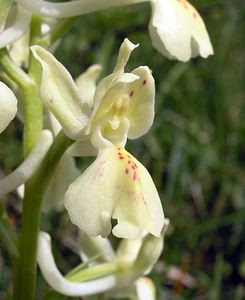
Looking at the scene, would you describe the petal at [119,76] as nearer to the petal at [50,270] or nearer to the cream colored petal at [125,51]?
the cream colored petal at [125,51]

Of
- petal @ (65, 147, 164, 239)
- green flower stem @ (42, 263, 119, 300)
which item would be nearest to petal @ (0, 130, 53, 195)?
petal @ (65, 147, 164, 239)

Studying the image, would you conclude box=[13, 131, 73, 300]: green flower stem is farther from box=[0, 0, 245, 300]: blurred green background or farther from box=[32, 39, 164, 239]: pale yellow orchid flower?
box=[0, 0, 245, 300]: blurred green background

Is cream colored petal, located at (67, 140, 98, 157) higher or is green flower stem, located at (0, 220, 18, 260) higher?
cream colored petal, located at (67, 140, 98, 157)

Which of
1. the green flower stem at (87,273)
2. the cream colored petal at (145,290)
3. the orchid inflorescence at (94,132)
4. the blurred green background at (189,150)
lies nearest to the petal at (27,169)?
the orchid inflorescence at (94,132)

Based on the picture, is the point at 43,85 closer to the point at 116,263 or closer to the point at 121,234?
the point at 121,234

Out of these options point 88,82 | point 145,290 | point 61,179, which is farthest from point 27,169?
point 145,290

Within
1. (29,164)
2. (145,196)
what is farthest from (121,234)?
(29,164)

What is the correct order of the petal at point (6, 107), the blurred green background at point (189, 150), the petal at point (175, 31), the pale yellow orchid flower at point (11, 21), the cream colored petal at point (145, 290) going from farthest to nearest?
1. the blurred green background at point (189, 150)
2. the cream colored petal at point (145, 290)
3. the petal at point (175, 31)
4. the pale yellow orchid flower at point (11, 21)
5. the petal at point (6, 107)
